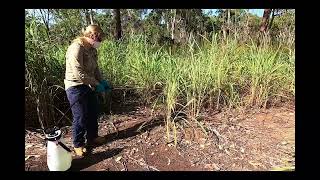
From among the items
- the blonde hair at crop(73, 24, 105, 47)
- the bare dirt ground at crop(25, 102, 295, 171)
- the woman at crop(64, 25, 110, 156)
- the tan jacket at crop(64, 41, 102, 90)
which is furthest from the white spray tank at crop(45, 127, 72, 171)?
the blonde hair at crop(73, 24, 105, 47)

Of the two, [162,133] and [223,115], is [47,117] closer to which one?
[162,133]

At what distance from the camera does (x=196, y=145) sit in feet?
12.2

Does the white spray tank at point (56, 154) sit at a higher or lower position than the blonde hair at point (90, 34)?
lower

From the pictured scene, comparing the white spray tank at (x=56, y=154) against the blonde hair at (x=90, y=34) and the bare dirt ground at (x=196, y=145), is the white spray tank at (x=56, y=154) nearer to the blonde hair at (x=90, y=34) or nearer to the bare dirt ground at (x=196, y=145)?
the bare dirt ground at (x=196, y=145)

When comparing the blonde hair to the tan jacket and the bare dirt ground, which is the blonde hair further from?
the bare dirt ground

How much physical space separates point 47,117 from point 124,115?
94 centimetres

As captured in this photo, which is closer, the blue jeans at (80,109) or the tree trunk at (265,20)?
the blue jeans at (80,109)

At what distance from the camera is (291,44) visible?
5.06 meters

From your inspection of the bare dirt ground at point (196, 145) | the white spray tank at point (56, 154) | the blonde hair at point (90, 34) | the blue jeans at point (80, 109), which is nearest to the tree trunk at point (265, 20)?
the bare dirt ground at point (196, 145)

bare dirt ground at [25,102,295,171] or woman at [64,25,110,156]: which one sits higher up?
woman at [64,25,110,156]

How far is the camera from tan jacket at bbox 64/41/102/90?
3525 millimetres

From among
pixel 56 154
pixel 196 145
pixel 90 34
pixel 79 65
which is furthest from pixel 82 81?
pixel 196 145

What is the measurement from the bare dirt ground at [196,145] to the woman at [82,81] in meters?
0.26

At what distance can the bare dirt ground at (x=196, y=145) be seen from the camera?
134 inches
